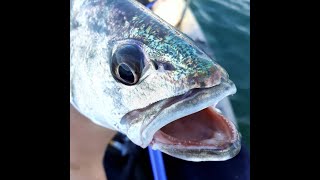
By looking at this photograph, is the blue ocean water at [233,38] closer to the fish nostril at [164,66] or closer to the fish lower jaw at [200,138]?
the fish lower jaw at [200,138]

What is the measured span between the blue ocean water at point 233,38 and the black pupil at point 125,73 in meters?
1.46

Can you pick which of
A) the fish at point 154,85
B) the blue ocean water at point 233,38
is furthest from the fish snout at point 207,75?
the blue ocean water at point 233,38

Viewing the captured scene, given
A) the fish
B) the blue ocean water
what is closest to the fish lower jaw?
the fish

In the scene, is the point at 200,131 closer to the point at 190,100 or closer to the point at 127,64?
the point at 190,100

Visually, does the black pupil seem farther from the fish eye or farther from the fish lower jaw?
the fish lower jaw

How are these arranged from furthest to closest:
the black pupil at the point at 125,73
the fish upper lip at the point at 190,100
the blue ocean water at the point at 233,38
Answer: the blue ocean water at the point at 233,38 < the black pupil at the point at 125,73 < the fish upper lip at the point at 190,100

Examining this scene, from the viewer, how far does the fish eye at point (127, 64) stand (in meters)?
1.07

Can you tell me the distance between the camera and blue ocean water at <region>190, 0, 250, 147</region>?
2.66 meters
